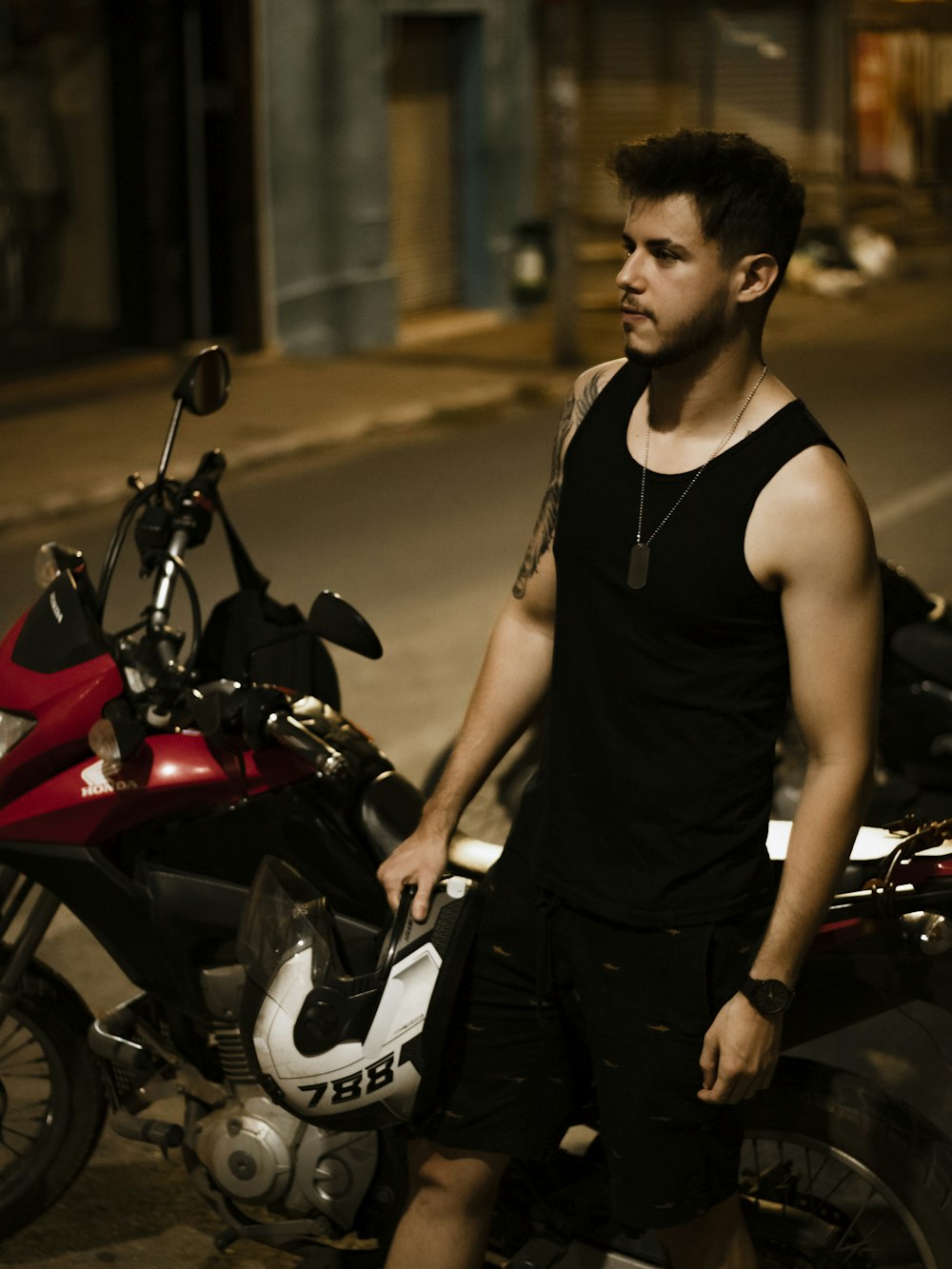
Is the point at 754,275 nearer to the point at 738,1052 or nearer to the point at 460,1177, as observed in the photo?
the point at 738,1052

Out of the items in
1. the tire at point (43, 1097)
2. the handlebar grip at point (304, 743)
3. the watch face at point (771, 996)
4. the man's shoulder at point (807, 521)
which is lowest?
the tire at point (43, 1097)

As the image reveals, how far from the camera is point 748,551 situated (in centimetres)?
248

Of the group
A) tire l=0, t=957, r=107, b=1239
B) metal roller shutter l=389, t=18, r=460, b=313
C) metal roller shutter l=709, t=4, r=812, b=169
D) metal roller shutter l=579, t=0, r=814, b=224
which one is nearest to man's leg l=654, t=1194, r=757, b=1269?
tire l=0, t=957, r=107, b=1239

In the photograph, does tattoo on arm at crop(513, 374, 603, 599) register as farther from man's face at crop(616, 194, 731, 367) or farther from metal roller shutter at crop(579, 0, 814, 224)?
metal roller shutter at crop(579, 0, 814, 224)

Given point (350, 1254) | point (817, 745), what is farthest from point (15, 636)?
point (817, 745)

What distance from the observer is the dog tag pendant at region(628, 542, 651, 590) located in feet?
8.33

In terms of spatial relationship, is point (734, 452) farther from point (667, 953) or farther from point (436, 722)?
point (436, 722)

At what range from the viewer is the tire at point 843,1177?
2738 millimetres

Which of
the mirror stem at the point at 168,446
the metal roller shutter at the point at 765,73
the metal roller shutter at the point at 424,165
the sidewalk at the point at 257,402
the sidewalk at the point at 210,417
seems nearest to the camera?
the mirror stem at the point at 168,446

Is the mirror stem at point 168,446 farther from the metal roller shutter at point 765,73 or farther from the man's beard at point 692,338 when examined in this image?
the metal roller shutter at point 765,73

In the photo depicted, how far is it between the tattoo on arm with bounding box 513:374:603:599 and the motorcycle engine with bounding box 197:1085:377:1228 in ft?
2.93

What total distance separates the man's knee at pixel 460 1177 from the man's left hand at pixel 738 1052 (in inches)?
14.4

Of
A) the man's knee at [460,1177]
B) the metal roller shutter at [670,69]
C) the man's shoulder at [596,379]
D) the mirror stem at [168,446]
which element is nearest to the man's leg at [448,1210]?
the man's knee at [460,1177]

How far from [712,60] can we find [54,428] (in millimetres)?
14358
